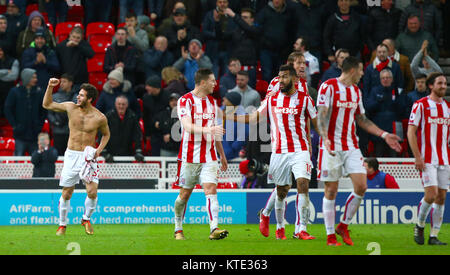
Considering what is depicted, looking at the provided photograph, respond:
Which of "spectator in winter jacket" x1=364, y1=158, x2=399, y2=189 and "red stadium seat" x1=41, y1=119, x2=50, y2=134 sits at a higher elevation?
"red stadium seat" x1=41, y1=119, x2=50, y2=134

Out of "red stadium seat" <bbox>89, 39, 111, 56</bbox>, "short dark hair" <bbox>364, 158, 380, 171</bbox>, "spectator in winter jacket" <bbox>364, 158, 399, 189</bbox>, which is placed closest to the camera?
"short dark hair" <bbox>364, 158, 380, 171</bbox>

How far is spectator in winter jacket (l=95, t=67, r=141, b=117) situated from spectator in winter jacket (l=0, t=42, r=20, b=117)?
2.34m

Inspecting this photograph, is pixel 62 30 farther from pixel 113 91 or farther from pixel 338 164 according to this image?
pixel 338 164

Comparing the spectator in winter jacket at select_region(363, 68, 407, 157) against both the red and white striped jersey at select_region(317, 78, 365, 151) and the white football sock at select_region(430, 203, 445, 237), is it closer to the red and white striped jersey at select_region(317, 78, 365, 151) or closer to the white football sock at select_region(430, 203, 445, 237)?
the white football sock at select_region(430, 203, 445, 237)

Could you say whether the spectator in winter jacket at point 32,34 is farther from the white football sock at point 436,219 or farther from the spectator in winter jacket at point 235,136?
the white football sock at point 436,219

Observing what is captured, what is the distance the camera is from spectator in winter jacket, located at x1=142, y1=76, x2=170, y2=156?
16.6m

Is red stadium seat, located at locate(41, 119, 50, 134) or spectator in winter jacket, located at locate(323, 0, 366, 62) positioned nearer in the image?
red stadium seat, located at locate(41, 119, 50, 134)

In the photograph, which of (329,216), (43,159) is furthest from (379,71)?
(329,216)

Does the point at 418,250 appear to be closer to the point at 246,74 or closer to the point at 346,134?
the point at 346,134

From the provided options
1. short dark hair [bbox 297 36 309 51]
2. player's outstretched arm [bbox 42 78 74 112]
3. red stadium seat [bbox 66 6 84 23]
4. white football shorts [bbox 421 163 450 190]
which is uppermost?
red stadium seat [bbox 66 6 84 23]

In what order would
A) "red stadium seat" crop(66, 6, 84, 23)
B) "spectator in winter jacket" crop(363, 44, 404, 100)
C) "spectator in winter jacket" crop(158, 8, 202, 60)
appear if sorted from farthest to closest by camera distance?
"red stadium seat" crop(66, 6, 84, 23), "spectator in winter jacket" crop(158, 8, 202, 60), "spectator in winter jacket" crop(363, 44, 404, 100)

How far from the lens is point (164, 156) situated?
16406 mm

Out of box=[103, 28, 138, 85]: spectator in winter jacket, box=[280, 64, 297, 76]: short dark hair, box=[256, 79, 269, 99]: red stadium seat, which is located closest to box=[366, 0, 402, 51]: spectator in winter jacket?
box=[256, 79, 269, 99]: red stadium seat

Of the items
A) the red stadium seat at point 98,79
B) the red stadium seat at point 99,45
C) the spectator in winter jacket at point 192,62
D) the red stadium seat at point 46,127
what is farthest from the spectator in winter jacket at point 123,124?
the red stadium seat at point 99,45
